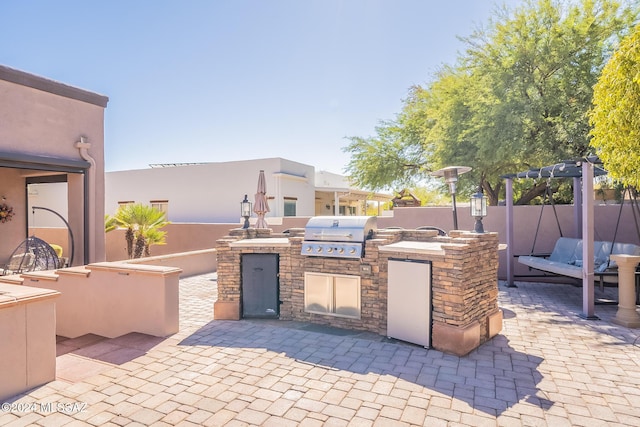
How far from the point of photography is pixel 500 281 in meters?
9.64

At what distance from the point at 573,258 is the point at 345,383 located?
7177 millimetres

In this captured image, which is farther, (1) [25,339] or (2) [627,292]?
(2) [627,292]

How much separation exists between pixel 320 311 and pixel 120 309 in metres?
3.26

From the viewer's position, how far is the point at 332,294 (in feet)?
18.2

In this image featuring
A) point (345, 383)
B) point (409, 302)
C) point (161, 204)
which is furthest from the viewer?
point (161, 204)

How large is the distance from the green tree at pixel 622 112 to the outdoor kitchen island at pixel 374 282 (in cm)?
205

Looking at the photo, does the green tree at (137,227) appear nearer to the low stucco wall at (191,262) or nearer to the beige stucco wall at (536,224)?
the low stucco wall at (191,262)

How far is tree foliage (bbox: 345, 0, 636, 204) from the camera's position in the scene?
9.82m

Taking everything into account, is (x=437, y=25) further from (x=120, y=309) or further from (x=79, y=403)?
(x=79, y=403)

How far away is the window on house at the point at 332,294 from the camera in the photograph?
17.7 ft

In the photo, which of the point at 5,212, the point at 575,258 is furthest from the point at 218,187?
the point at 575,258

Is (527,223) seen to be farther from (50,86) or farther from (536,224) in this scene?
(50,86)

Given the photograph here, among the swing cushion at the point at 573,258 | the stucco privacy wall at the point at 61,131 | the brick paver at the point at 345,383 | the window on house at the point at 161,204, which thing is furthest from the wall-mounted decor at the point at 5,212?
the swing cushion at the point at 573,258

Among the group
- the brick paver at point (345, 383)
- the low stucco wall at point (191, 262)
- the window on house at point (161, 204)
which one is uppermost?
the window on house at point (161, 204)
